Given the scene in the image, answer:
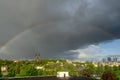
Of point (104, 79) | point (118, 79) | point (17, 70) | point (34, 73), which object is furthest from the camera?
point (17, 70)

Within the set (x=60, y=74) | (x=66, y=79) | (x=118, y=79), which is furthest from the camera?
(x=118, y=79)

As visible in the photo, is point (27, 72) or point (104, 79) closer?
point (104, 79)

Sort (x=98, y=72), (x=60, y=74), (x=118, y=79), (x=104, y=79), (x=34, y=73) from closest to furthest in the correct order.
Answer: (x=60, y=74) → (x=104, y=79) → (x=118, y=79) → (x=34, y=73) → (x=98, y=72)

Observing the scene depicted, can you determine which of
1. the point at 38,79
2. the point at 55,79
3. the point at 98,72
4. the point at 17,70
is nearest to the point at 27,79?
the point at 38,79

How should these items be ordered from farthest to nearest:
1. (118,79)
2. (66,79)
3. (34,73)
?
(34,73), (118,79), (66,79)

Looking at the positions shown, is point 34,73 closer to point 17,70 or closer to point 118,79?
point 17,70

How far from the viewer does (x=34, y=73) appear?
104625mm

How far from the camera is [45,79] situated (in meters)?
57.8

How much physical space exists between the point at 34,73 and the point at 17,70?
23482 millimetres

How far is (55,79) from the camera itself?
58188 mm

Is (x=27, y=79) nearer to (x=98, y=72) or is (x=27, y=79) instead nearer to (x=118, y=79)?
(x=118, y=79)

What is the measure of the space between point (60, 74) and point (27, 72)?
39069 mm

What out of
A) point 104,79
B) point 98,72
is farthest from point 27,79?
point 98,72

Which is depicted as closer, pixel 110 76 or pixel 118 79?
pixel 110 76
